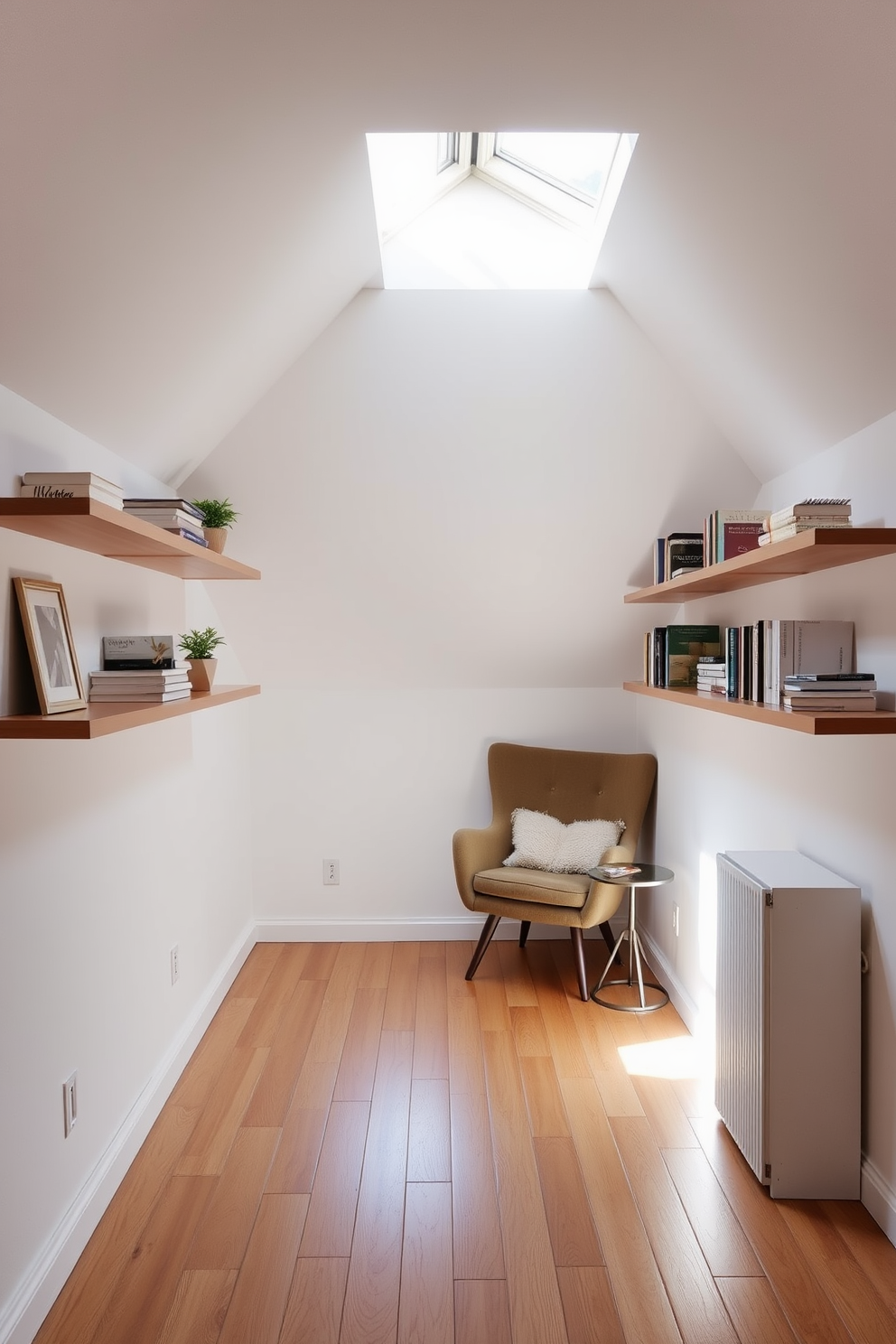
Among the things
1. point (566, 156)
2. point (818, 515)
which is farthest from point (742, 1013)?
point (566, 156)

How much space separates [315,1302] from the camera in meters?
1.90

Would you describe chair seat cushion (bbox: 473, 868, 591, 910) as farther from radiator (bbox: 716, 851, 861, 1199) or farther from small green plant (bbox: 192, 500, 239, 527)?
small green plant (bbox: 192, 500, 239, 527)

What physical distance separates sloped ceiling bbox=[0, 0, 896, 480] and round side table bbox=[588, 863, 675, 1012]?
5.67 ft

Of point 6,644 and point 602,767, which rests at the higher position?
point 6,644

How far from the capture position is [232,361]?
268 centimetres

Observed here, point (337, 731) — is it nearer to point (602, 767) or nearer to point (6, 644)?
point (602, 767)

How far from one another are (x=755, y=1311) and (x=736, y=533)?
200cm

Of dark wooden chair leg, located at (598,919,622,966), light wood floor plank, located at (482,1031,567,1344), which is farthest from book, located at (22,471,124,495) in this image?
dark wooden chair leg, located at (598,919,622,966)

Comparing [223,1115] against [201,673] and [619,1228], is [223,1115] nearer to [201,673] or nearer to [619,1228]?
[619,1228]

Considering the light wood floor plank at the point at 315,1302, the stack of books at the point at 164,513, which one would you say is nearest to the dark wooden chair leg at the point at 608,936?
the light wood floor plank at the point at 315,1302

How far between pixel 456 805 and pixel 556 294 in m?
2.30

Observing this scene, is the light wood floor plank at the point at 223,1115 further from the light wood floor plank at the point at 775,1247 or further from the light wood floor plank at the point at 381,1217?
the light wood floor plank at the point at 775,1247

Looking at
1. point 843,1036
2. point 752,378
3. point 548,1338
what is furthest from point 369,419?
point 548,1338

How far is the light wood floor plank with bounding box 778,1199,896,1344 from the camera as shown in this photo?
1.82m
